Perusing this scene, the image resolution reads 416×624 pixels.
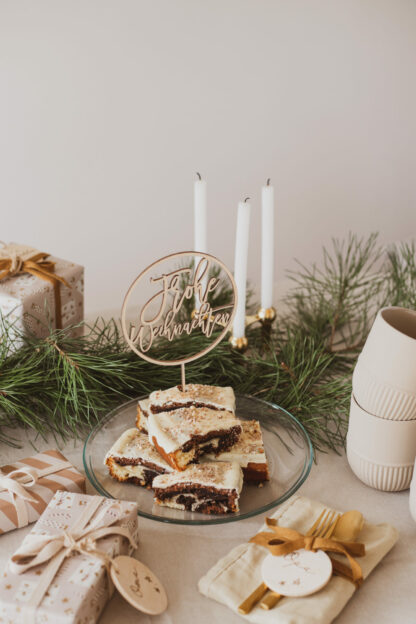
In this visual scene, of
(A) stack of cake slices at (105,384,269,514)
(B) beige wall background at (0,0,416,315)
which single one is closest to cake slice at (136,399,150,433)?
(A) stack of cake slices at (105,384,269,514)

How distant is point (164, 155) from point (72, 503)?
4.83ft

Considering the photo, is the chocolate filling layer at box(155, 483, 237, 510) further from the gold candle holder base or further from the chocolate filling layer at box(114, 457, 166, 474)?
the gold candle holder base

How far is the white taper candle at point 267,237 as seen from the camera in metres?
1.18

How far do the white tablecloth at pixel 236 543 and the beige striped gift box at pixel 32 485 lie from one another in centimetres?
3

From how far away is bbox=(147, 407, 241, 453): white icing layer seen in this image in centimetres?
91

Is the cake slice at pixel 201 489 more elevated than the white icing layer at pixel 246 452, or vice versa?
the white icing layer at pixel 246 452

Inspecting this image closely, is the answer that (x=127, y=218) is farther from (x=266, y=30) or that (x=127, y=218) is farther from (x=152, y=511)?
(x=152, y=511)

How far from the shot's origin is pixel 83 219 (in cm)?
213

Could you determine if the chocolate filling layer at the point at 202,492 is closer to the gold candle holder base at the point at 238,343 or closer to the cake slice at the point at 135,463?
the cake slice at the point at 135,463

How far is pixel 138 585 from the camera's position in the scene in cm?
77

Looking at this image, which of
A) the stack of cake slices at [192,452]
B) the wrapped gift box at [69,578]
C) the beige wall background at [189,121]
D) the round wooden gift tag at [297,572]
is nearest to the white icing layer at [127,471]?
the stack of cake slices at [192,452]

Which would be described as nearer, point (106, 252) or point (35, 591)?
point (35, 591)

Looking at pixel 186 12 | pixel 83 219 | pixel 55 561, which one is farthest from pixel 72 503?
pixel 186 12

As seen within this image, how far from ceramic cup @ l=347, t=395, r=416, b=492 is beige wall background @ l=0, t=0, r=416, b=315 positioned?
49.9 inches
